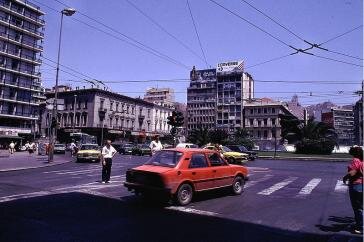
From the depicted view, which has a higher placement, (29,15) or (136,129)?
(29,15)

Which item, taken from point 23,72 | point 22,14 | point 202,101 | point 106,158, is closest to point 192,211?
point 106,158

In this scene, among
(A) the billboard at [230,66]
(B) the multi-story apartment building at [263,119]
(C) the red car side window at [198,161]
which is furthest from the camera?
(A) the billboard at [230,66]

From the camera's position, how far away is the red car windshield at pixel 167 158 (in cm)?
1029

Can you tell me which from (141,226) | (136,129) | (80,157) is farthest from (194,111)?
(141,226)

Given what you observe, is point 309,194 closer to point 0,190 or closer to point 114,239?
point 114,239

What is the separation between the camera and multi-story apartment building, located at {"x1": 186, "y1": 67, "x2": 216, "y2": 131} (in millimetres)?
124938

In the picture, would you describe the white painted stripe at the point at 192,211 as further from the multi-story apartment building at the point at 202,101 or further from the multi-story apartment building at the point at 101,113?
the multi-story apartment building at the point at 202,101

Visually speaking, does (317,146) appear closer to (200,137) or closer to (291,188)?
(200,137)

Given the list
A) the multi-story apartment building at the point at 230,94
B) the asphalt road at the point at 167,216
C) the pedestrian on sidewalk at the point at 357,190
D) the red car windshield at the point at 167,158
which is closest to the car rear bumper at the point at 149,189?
the asphalt road at the point at 167,216

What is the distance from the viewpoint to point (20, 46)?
7088cm

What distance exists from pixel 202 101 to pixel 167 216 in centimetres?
11984

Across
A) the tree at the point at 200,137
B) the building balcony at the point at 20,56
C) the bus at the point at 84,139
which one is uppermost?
the building balcony at the point at 20,56

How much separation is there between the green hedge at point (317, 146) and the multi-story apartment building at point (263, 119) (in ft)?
150

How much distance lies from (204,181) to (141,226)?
→ 352cm
